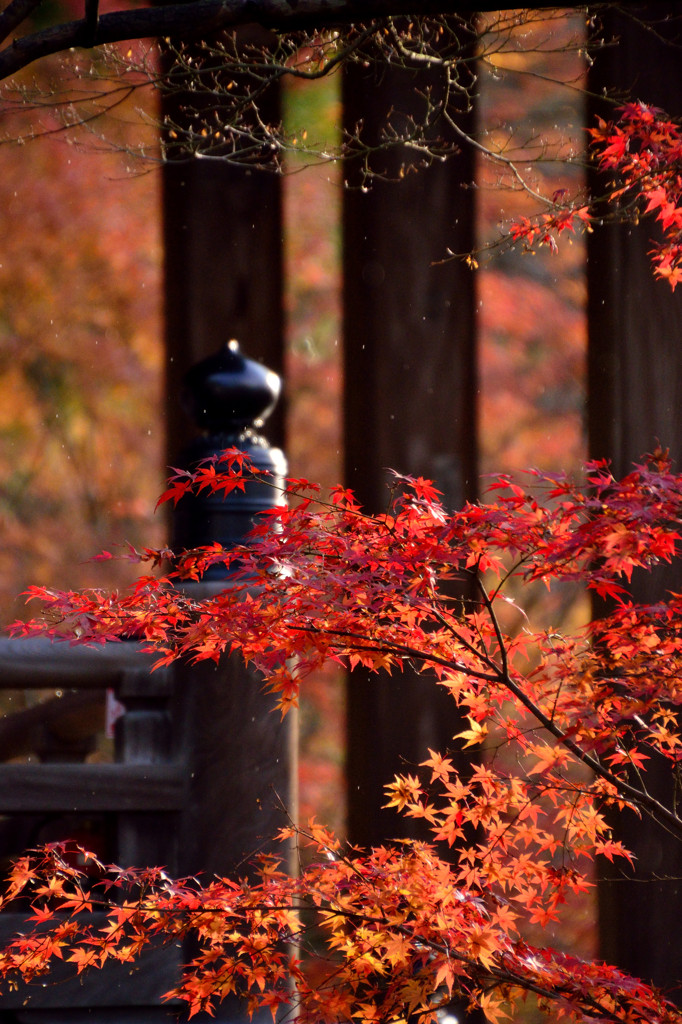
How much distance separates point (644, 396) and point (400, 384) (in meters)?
1.37

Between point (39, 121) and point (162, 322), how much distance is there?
187 centimetres

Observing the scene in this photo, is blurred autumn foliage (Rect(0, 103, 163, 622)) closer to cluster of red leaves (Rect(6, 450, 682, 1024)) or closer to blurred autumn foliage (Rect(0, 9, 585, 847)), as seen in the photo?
blurred autumn foliage (Rect(0, 9, 585, 847))

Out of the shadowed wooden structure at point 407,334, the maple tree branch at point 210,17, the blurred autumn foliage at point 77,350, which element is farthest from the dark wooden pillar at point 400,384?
the maple tree branch at point 210,17

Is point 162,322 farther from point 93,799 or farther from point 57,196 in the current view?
point 93,799

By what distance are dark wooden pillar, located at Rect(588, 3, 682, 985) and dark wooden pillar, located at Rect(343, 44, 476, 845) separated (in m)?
0.90

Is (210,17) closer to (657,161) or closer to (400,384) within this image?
(657,161)

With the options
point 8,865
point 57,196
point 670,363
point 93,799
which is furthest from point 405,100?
point 8,865

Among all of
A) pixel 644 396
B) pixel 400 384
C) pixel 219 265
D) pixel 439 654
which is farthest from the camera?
pixel 219 265

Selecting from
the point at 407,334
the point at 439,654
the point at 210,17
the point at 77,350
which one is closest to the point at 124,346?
the point at 77,350

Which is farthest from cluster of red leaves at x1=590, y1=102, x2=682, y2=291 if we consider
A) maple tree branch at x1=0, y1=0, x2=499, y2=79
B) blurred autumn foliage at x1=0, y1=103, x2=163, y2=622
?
blurred autumn foliage at x1=0, y1=103, x2=163, y2=622

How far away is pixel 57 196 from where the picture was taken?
7113mm

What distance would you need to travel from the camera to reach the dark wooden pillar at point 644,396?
5.07 meters

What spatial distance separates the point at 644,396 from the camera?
17.0ft

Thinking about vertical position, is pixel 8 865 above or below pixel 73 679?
below
